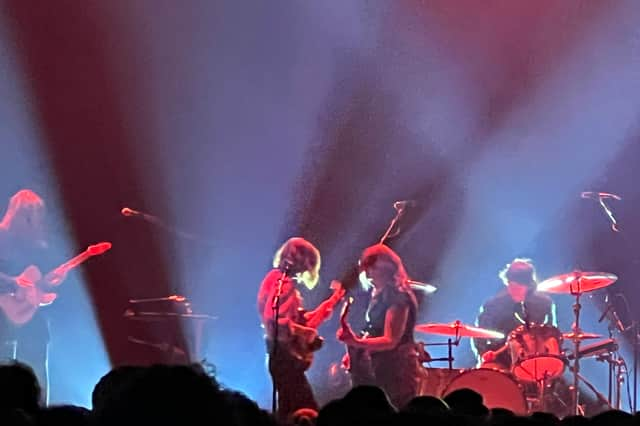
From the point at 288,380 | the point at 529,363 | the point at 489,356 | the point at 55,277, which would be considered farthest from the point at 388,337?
the point at 55,277

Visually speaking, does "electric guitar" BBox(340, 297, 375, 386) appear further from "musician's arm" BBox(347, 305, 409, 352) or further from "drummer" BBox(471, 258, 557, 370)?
"drummer" BBox(471, 258, 557, 370)

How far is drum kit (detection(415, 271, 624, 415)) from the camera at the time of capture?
5.21 metres

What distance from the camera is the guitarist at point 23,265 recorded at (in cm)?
513

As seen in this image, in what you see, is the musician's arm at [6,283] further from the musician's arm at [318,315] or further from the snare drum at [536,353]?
the snare drum at [536,353]

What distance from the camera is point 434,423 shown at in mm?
2027

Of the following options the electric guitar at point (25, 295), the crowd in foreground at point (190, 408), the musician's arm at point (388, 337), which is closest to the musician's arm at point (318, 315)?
the musician's arm at point (388, 337)

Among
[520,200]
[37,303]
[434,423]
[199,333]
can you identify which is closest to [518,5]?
[520,200]

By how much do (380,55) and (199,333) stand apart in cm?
284

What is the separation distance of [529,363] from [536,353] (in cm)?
14

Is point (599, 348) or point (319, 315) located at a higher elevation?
point (319, 315)

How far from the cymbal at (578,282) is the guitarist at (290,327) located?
1970mm

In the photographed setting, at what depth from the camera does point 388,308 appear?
4695 mm

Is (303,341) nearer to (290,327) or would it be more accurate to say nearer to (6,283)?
(290,327)

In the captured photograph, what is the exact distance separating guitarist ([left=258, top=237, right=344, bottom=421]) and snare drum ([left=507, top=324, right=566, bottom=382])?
161cm
